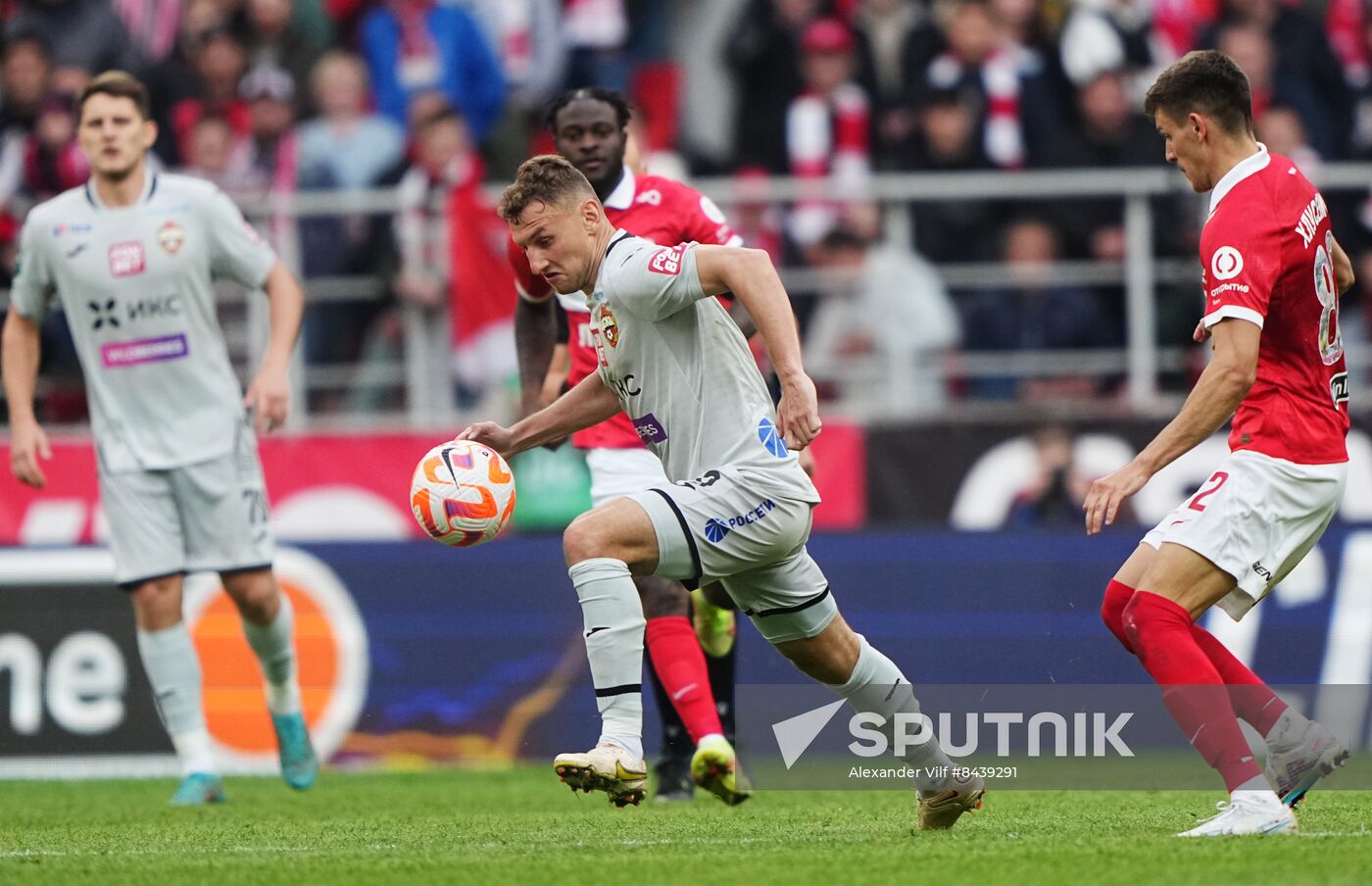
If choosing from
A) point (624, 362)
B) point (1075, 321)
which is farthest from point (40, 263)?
point (1075, 321)

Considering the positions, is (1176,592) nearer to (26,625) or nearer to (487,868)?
(487,868)

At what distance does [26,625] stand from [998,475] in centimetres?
539

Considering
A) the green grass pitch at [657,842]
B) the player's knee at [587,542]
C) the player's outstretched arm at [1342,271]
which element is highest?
the player's outstretched arm at [1342,271]

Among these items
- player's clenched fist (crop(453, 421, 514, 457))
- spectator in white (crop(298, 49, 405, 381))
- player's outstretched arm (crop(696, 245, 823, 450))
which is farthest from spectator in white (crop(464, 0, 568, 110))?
player's outstretched arm (crop(696, 245, 823, 450))

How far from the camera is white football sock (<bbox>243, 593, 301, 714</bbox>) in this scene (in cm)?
888

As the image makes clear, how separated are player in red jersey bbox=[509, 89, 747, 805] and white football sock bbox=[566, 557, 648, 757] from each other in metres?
1.68

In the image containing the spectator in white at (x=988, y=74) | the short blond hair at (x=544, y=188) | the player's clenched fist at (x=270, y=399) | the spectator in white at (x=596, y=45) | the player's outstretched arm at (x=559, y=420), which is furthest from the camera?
the spectator in white at (x=596, y=45)

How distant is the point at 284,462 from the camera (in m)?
11.6

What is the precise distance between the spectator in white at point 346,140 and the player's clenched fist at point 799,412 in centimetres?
756

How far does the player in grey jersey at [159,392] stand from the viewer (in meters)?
8.65

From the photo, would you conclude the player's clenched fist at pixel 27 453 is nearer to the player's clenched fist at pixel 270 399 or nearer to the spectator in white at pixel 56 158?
the player's clenched fist at pixel 270 399

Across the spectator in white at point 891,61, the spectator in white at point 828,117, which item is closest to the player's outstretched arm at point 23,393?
the spectator in white at point 828,117

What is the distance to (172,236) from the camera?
881 centimetres

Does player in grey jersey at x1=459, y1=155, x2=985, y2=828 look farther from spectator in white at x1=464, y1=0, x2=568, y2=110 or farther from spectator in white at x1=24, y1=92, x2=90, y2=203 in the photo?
spectator in white at x1=464, y1=0, x2=568, y2=110
